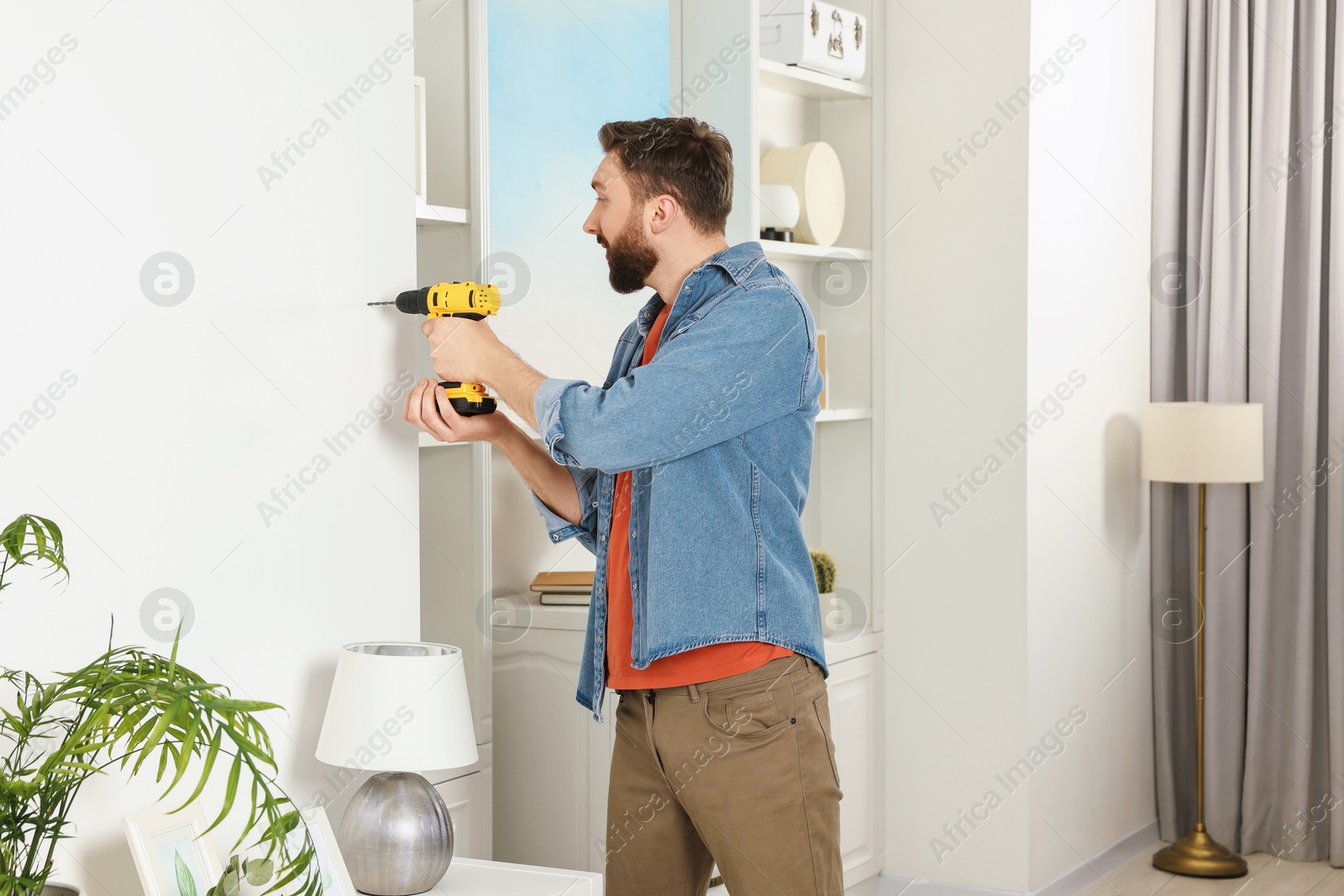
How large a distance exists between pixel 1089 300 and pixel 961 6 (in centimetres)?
82

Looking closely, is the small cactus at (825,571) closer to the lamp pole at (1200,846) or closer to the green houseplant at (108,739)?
the lamp pole at (1200,846)

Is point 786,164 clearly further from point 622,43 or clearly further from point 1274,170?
point 1274,170

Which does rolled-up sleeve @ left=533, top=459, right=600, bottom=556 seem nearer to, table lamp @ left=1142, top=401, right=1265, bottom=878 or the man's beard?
the man's beard

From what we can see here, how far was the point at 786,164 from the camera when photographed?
127 inches

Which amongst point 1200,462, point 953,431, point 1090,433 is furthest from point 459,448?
point 1200,462

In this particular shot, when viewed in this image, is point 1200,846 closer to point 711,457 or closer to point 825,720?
point 825,720

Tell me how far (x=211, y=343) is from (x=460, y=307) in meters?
0.31

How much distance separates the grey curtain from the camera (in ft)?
11.9

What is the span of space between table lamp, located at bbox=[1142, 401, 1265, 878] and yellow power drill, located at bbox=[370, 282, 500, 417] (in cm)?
231

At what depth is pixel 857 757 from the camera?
10.8ft

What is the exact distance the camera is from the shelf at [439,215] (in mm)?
2463

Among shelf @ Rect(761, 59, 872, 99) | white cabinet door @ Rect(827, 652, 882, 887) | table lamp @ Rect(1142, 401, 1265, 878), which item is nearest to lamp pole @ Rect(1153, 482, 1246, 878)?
table lamp @ Rect(1142, 401, 1265, 878)

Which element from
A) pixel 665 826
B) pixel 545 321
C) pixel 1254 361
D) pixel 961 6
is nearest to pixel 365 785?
pixel 665 826

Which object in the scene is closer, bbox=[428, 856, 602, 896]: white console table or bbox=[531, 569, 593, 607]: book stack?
bbox=[428, 856, 602, 896]: white console table
